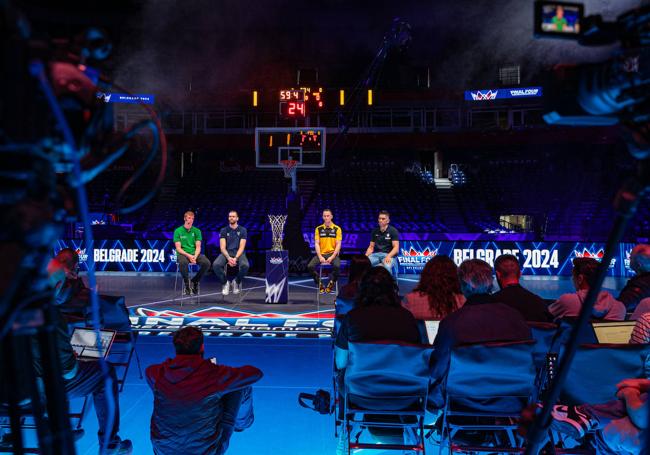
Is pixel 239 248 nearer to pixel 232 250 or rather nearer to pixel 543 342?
pixel 232 250

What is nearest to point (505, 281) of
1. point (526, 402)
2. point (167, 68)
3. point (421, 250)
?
point (526, 402)

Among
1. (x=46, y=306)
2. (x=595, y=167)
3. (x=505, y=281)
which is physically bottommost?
(x=505, y=281)

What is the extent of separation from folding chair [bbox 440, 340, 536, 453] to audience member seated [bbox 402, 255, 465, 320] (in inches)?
37.4

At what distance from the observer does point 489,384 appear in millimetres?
2756

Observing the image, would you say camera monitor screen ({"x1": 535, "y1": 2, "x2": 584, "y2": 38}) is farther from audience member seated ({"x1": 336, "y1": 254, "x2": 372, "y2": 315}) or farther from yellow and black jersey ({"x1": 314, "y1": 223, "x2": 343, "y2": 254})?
yellow and black jersey ({"x1": 314, "y1": 223, "x2": 343, "y2": 254})

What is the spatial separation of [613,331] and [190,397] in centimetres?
240

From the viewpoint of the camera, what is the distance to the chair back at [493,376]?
8.79 ft

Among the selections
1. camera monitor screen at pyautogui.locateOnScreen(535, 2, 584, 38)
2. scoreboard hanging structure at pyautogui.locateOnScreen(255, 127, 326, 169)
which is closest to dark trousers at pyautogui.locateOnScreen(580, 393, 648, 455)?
camera monitor screen at pyautogui.locateOnScreen(535, 2, 584, 38)

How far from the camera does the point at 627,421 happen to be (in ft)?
7.35

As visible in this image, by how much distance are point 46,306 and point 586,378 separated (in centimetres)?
265

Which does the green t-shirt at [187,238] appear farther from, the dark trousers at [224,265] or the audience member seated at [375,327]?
the audience member seated at [375,327]

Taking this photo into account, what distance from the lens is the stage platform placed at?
264 inches

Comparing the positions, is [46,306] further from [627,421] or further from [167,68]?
[167,68]

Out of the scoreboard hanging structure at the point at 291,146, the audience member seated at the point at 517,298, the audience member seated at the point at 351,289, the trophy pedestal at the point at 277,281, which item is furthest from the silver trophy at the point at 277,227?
the audience member seated at the point at 517,298
